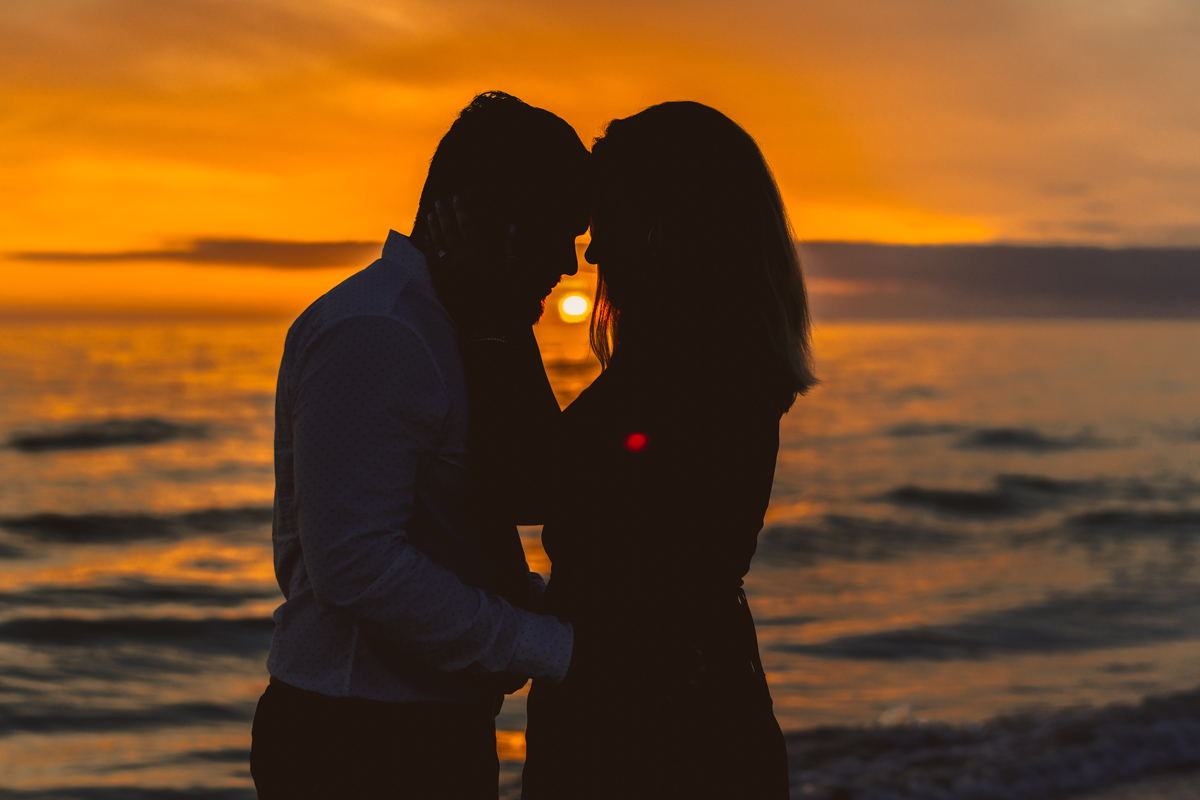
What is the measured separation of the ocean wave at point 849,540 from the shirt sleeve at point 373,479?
14242mm

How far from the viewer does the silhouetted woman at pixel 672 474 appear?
2.07m

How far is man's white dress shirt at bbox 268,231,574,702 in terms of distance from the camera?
1704 millimetres

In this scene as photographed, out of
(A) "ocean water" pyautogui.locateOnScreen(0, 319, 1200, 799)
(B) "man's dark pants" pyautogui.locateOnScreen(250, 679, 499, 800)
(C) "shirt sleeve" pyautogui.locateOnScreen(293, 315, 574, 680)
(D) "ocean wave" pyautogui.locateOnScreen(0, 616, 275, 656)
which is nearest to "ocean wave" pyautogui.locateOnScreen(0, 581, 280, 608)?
(A) "ocean water" pyautogui.locateOnScreen(0, 319, 1200, 799)

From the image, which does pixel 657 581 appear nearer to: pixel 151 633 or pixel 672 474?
pixel 672 474

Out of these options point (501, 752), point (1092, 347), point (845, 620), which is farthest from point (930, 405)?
point (1092, 347)

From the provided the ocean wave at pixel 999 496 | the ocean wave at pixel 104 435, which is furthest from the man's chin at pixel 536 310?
the ocean wave at pixel 104 435

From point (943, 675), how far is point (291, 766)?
8.56 meters

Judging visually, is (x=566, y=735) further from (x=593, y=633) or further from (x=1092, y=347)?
(x=1092, y=347)

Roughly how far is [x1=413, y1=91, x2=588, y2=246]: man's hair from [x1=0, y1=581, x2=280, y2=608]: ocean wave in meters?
11.5

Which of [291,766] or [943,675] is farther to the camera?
[943,675]

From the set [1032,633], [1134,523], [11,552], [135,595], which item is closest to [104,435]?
[11,552]

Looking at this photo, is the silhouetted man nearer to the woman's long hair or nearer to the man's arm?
the man's arm

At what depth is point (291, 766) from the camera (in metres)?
2.00

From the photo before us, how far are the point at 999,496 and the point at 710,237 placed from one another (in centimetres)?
2288
